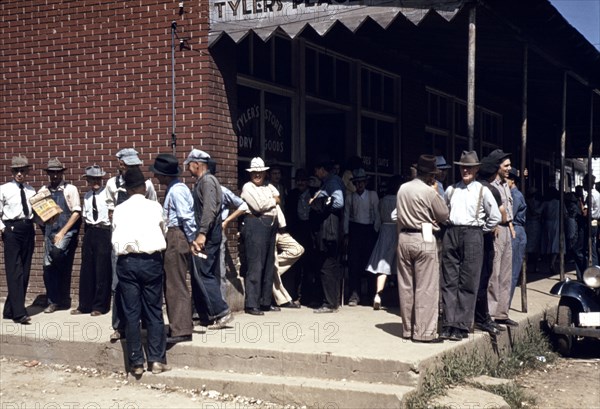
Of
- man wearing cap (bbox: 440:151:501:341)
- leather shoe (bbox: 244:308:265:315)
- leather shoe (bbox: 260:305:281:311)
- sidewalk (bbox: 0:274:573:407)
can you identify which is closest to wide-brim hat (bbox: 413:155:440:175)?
man wearing cap (bbox: 440:151:501:341)

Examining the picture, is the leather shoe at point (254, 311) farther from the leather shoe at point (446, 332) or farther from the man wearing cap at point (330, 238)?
the leather shoe at point (446, 332)

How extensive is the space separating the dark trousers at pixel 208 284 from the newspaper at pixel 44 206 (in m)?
2.11

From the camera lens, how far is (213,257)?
28.2 feet

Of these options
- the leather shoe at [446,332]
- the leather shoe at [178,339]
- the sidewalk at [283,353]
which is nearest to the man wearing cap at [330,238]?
the sidewalk at [283,353]

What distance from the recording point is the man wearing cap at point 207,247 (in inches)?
332

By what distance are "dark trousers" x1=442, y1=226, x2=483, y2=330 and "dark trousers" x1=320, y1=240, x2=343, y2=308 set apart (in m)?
2.15

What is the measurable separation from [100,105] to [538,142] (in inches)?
682

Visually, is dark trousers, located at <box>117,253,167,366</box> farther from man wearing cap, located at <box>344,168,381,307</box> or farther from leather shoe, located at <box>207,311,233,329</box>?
man wearing cap, located at <box>344,168,381,307</box>

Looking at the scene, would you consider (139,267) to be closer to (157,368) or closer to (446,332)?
(157,368)

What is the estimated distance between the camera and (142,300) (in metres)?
7.62

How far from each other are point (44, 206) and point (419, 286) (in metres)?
4.64

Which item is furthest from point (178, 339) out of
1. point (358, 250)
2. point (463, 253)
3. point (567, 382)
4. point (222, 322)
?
point (567, 382)

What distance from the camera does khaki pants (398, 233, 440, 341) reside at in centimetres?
776

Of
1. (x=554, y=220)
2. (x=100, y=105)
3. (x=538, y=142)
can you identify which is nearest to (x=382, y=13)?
(x=100, y=105)
